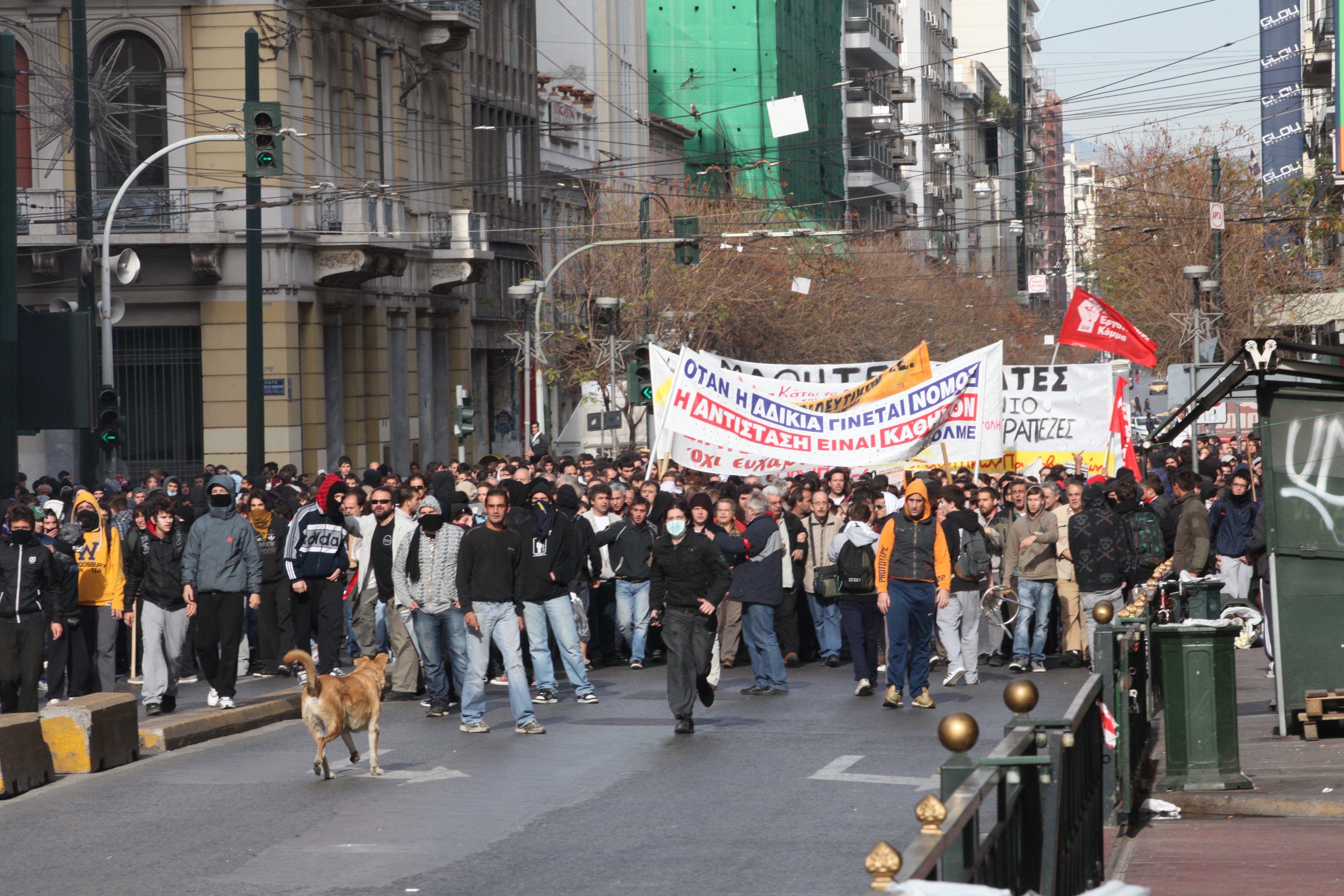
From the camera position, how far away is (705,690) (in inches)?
524

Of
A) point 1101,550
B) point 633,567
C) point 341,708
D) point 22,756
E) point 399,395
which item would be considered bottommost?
point 22,756

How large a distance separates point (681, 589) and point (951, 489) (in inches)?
157

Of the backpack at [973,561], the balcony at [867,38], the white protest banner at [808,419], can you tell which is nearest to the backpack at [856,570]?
the backpack at [973,561]

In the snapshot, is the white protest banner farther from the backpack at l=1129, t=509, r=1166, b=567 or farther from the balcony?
the balcony

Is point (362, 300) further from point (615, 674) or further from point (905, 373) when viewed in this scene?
point (615, 674)

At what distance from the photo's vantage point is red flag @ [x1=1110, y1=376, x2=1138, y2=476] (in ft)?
87.9

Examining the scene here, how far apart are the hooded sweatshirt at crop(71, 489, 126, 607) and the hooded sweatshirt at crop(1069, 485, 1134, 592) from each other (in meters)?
8.04

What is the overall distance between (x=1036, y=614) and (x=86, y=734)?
865cm

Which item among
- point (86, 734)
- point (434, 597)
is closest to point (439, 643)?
point (434, 597)

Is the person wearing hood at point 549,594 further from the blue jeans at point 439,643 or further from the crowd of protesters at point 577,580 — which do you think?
the blue jeans at point 439,643

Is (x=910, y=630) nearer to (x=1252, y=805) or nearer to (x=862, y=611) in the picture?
(x=862, y=611)

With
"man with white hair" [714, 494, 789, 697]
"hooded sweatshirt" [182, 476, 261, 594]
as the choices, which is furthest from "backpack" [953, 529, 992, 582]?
"hooded sweatshirt" [182, 476, 261, 594]

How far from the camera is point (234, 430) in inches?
1393

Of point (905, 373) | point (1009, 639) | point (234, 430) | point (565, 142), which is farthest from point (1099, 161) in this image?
point (1009, 639)
